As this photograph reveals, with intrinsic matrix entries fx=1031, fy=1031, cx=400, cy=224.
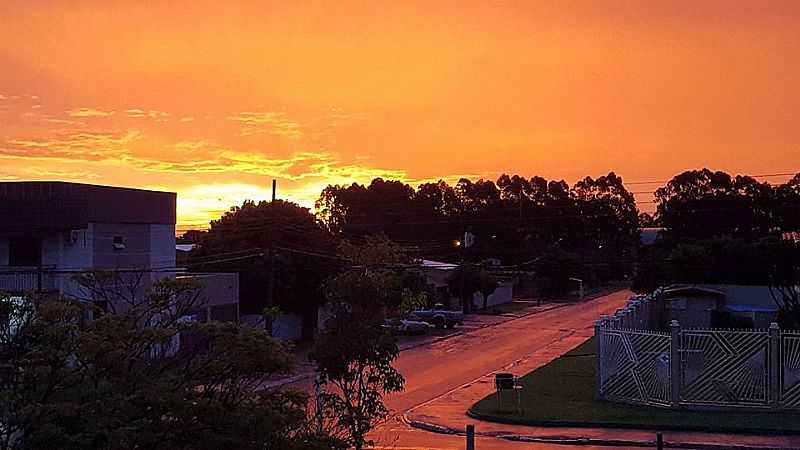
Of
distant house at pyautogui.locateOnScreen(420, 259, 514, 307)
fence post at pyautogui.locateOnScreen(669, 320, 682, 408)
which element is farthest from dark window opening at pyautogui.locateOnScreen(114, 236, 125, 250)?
distant house at pyautogui.locateOnScreen(420, 259, 514, 307)

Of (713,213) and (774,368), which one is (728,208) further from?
(774,368)

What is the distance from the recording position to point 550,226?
118 metres

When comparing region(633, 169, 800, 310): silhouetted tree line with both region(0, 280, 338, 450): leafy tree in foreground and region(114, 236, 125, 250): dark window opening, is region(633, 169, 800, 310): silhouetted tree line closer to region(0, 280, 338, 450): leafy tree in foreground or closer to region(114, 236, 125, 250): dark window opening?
region(114, 236, 125, 250): dark window opening

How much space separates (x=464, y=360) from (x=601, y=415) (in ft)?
55.1

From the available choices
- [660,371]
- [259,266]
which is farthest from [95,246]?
[660,371]

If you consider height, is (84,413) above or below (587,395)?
above

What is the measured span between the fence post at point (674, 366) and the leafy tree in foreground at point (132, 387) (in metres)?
17.5

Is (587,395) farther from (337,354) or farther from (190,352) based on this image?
(190,352)

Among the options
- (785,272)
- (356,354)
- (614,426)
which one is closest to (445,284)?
(785,272)

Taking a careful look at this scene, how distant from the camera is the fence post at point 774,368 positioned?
988 inches

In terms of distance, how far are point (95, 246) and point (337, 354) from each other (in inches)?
1100

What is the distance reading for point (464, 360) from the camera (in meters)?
41.9

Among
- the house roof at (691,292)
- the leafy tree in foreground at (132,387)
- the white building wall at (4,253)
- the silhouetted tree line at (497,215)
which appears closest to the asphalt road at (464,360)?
the house roof at (691,292)

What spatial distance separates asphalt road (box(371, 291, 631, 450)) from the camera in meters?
22.9
